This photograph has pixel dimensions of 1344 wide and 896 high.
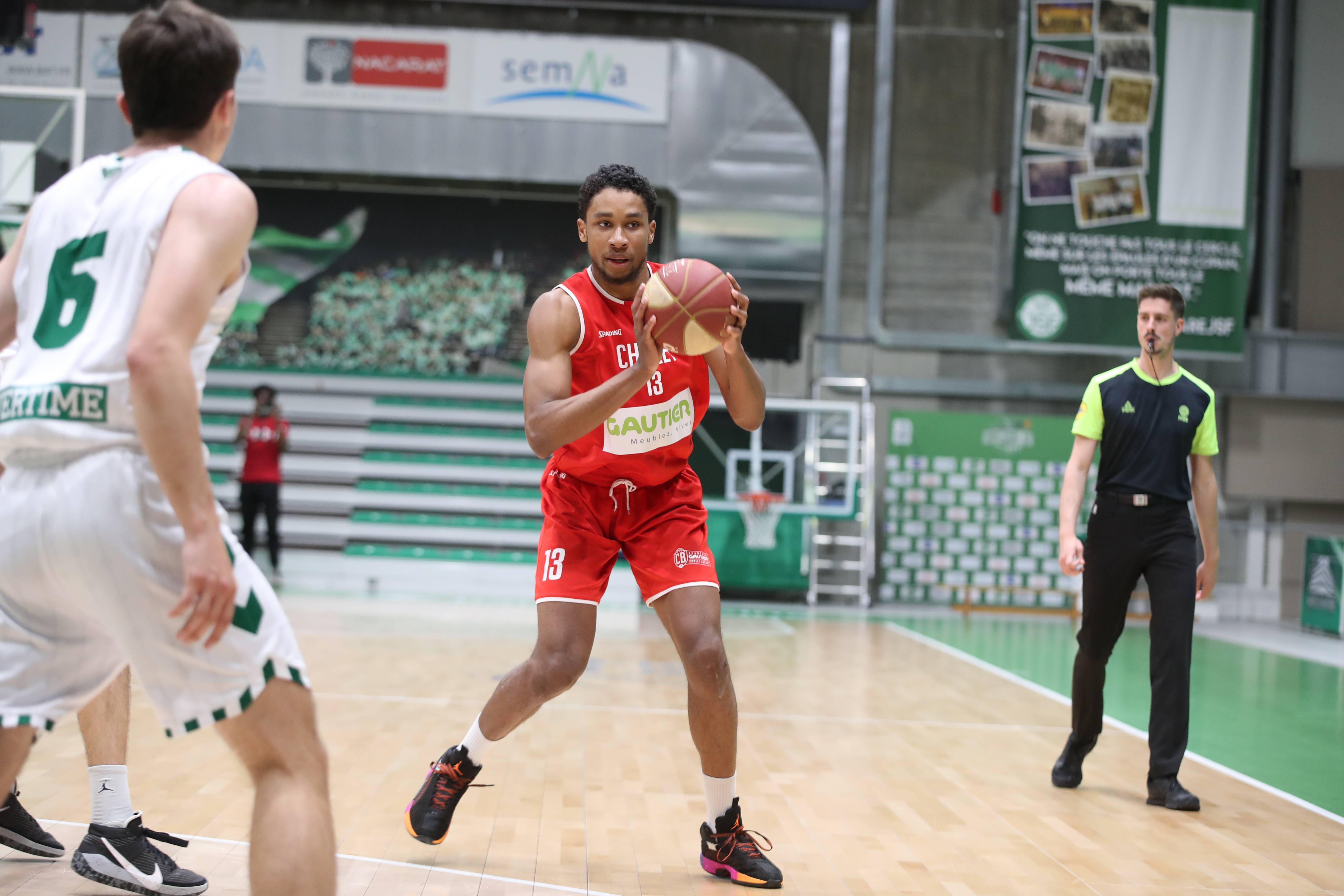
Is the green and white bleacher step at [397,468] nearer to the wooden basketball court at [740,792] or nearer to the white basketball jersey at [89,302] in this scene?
the wooden basketball court at [740,792]

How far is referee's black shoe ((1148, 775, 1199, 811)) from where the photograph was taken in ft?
14.1

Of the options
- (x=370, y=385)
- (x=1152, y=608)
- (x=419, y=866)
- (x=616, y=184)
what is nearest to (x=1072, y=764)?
(x=1152, y=608)

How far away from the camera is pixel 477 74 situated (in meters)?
13.8

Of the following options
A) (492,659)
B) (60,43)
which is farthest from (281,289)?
(492,659)

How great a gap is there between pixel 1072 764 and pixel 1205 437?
1436mm

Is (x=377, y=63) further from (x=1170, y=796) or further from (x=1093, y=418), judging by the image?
(x=1170, y=796)

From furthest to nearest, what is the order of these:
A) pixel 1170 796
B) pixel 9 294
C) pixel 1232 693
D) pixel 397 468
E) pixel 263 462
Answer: pixel 397 468 < pixel 263 462 < pixel 1232 693 < pixel 1170 796 < pixel 9 294

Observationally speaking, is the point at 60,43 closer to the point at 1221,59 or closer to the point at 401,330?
the point at 401,330

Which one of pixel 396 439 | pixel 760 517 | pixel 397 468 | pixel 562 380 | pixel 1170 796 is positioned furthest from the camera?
pixel 396 439

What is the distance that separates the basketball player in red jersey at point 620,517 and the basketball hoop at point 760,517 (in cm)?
881

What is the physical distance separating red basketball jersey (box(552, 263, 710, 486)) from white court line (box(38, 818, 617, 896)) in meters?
1.13

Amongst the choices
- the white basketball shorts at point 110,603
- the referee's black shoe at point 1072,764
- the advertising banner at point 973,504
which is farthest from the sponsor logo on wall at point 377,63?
the white basketball shorts at point 110,603

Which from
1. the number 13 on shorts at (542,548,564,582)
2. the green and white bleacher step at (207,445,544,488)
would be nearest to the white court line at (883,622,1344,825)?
the number 13 on shorts at (542,548,564,582)

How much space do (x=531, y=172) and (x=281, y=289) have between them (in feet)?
12.4
